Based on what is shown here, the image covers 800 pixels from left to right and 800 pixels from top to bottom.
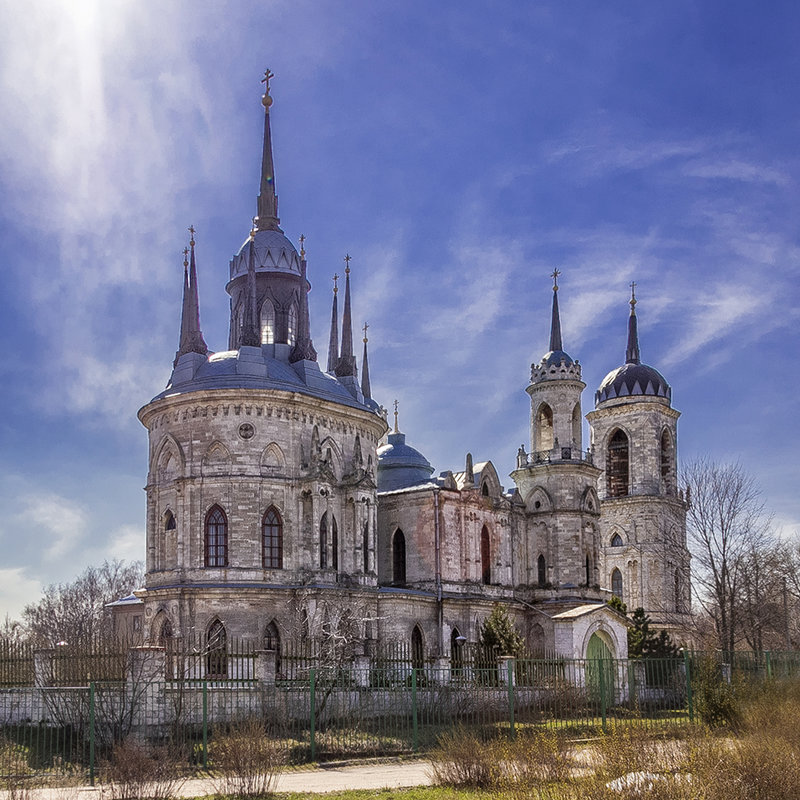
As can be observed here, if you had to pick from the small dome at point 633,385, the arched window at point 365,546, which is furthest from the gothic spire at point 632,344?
the arched window at point 365,546

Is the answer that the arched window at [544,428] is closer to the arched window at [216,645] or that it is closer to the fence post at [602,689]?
the arched window at [216,645]

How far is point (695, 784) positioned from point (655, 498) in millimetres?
42586

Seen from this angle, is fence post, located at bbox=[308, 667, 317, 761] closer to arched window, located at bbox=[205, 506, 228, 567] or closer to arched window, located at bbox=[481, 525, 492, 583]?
arched window, located at bbox=[205, 506, 228, 567]

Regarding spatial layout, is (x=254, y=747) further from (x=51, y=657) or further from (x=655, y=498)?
(x=655, y=498)

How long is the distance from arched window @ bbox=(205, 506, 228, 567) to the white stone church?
0.15 feet

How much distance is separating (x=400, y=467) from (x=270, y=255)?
10.3m

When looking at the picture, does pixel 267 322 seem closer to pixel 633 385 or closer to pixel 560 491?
pixel 560 491

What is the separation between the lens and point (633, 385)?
54.7 meters

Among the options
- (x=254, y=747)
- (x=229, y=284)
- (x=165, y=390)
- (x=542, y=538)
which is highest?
(x=229, y=284)

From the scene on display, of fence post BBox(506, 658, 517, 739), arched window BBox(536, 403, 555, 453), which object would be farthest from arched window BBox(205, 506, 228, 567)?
arched window BBox(536, 403, 555, 453)

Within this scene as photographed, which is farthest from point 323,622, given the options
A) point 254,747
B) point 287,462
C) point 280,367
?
point 254,747

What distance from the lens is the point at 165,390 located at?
36.2m

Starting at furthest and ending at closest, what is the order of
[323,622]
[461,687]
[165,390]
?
1. [165,390]
2. [323,622]
3. [461,687]

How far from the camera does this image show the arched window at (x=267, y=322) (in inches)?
1602
